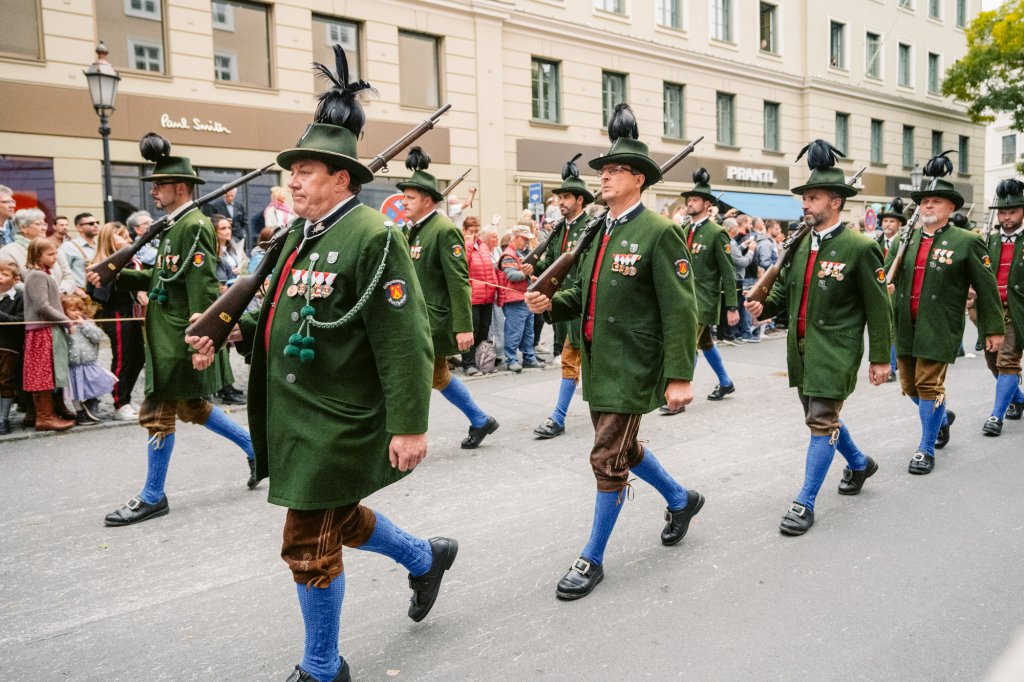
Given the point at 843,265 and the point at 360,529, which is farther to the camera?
the point at 843,265

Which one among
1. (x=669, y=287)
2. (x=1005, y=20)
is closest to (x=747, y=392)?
(x=669, y=287)

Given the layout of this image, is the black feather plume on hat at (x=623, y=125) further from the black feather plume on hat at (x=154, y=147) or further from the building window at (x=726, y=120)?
the building window at (x=726, y=120)

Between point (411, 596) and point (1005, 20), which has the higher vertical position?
point (1005, 20)

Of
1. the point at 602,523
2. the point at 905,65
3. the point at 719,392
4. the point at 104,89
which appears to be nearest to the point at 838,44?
the point at 905,65

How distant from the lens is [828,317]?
4.83 meters

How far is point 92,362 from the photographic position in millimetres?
7941

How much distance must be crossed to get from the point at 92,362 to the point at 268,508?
383 cm

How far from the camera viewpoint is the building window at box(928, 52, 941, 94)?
114 ft

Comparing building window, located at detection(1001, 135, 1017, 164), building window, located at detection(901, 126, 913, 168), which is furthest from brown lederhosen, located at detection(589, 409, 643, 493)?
building window, located at detection(1001, 135, 1017, 164)

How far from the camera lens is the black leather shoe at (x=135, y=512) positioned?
498 cm

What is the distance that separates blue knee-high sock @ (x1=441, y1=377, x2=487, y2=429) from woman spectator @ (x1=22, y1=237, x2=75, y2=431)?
396 centimetres

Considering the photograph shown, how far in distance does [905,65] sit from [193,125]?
29.9 m

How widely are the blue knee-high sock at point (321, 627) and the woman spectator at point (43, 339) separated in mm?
5906

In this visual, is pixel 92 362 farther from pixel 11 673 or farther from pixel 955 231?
pixel 955 231
